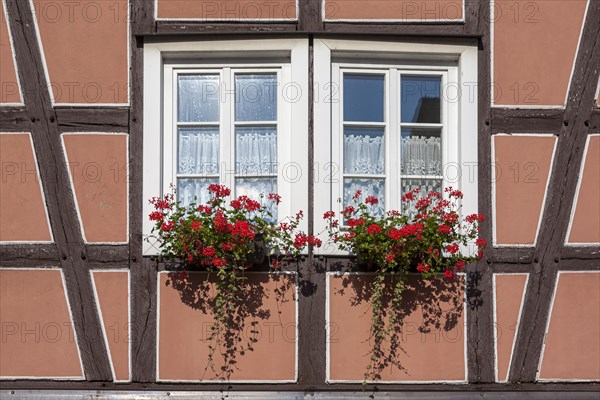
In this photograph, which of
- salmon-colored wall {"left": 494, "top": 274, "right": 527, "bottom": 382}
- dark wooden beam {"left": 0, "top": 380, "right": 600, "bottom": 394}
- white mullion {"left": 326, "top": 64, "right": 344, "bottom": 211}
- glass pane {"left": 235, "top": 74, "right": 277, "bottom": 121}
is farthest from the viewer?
glass pane {"left": 235, "top": 74, "right": 277, "bottom": 121}

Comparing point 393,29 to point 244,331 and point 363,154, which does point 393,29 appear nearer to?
point 363,154

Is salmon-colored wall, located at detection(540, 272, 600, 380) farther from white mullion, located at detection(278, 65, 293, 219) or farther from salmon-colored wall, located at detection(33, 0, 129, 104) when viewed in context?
salmon-colored wall, located at detection(33, 0, 129, 104)

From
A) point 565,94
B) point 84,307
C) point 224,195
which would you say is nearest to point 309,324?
point 224,195

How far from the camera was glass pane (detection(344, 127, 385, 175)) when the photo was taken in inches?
243

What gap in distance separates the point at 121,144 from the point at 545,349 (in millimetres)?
3412

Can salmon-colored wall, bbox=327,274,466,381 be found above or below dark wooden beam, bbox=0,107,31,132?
below

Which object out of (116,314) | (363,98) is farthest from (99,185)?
(363,98)

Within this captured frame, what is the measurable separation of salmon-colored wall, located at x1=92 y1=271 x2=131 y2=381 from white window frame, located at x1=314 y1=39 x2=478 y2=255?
1.46 m

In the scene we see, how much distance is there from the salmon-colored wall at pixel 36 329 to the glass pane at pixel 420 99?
2862 mm

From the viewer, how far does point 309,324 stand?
19.5 ft

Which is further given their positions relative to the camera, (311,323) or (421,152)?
(421,152)

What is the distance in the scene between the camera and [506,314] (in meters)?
6.00

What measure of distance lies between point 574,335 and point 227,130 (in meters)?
2.93

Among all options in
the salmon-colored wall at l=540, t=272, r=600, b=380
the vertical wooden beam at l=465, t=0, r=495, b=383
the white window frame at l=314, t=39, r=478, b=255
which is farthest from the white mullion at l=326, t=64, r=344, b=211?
the salmon-colored wall at l=540, t=272, r=600, b=380
